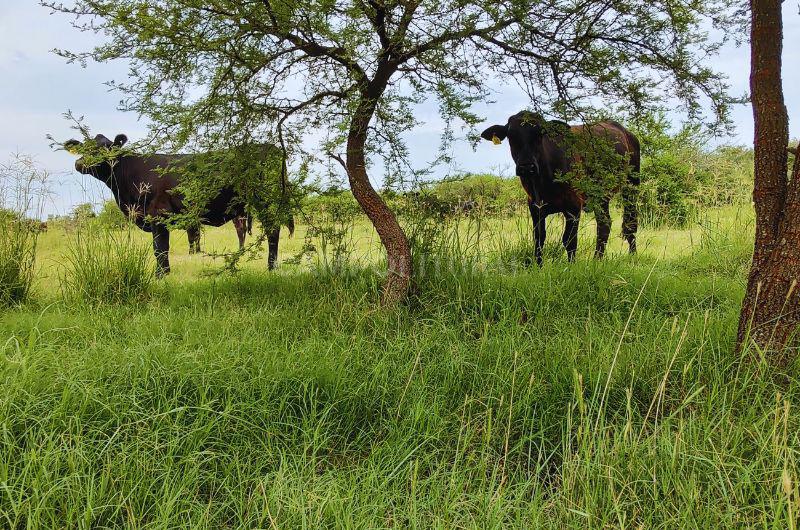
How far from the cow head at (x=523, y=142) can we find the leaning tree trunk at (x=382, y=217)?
218 centimetres

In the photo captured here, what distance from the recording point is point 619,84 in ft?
13.6

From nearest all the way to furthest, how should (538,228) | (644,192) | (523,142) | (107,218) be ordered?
(107,218) < (523,142) < (538,228) < (644,192)

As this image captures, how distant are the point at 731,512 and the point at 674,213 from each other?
9982 millimetres

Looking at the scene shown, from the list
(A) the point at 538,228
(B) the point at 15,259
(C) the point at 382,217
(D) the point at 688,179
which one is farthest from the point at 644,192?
(B) the point at 15,259

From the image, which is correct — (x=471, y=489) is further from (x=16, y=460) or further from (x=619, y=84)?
(x=619, y=84)

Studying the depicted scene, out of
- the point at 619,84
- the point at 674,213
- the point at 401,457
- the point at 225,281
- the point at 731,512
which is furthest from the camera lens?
the point at 674,213

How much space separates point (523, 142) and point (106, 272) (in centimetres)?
449

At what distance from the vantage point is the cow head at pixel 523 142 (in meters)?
6.02

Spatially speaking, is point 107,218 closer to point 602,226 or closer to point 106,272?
point 106,272

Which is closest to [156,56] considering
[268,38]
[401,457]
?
[268,38]

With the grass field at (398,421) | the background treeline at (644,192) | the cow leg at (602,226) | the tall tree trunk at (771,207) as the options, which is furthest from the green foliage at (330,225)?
the tall tree trunk at (771,207)

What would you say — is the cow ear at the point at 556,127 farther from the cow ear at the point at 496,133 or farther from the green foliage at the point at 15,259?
the green foliage at the point at 15,259

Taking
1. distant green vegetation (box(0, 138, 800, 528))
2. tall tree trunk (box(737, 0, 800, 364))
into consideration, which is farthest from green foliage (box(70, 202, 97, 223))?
tall tree trunk (box(737, 0, 800, 364))

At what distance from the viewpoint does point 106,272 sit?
499 cm
